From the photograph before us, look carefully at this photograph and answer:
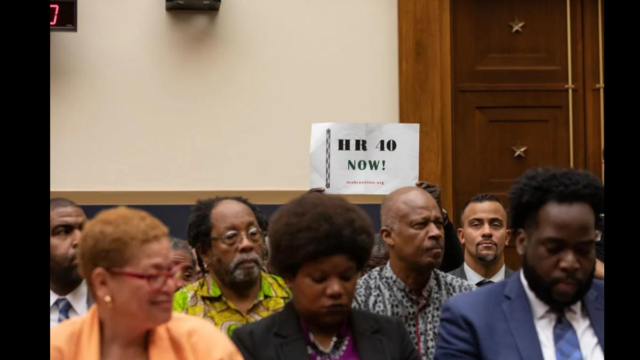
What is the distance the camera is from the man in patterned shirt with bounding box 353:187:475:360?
4.21 m

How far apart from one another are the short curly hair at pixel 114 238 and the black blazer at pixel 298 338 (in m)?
0.48

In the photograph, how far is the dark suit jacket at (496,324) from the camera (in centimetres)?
321

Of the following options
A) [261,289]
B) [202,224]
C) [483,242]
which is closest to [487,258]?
[483,242]

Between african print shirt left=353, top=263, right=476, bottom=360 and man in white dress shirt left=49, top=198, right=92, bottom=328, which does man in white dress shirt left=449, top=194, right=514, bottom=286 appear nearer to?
african print shirt left=353, top=263, right=476, bottom=360

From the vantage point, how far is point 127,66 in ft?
23.7

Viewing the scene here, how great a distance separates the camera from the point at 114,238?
306 centimetres

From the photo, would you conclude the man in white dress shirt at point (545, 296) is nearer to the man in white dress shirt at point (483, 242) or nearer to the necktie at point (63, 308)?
the necktie at point (63, 308)

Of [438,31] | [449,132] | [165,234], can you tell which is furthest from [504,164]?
[165,234]

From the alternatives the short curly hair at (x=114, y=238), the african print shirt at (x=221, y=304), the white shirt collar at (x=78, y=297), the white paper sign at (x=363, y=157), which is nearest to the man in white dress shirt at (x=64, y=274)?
the white shirt collar at (x=78, y=297)

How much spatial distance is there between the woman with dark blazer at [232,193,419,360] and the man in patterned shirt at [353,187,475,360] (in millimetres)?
746

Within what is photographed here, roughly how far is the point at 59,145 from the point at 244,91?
4.68ft

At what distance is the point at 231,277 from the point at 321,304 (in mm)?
1069

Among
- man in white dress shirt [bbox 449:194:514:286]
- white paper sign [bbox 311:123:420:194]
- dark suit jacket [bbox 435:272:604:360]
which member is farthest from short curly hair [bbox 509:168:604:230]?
white paper sign [bbox 311:123:420:194]

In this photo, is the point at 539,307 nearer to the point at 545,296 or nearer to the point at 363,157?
the point at 545,296
